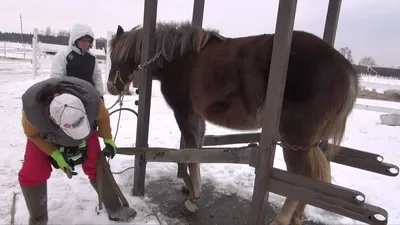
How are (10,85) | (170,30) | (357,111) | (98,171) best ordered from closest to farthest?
(98,171) → (170,30) → (357,111) → (10,85)

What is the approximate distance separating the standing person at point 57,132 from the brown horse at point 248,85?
102 cm

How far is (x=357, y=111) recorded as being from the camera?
8.50 meters

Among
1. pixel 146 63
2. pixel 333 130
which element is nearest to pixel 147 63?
pixel 146 63

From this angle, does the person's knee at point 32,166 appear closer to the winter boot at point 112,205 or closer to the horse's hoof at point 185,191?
the winter boot at point 112,205

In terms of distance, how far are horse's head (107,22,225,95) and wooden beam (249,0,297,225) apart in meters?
1.19

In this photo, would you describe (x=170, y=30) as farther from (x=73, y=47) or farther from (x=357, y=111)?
(x=357, y=111)

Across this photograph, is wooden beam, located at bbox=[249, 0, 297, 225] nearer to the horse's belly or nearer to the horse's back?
the horse's back

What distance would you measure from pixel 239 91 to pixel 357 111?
725 cm

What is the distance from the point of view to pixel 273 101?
2.11 metres

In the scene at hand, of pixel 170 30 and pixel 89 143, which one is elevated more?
pixel 170 30

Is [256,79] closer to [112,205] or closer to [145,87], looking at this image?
[145,87]

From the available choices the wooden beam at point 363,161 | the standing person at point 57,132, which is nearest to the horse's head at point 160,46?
the standing person at point 57,132

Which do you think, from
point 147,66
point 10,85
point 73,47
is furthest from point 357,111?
point 10,85

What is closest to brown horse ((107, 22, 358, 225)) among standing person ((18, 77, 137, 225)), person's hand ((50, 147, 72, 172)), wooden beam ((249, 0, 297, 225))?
wooden beam ((249, 0, 297, 225))
